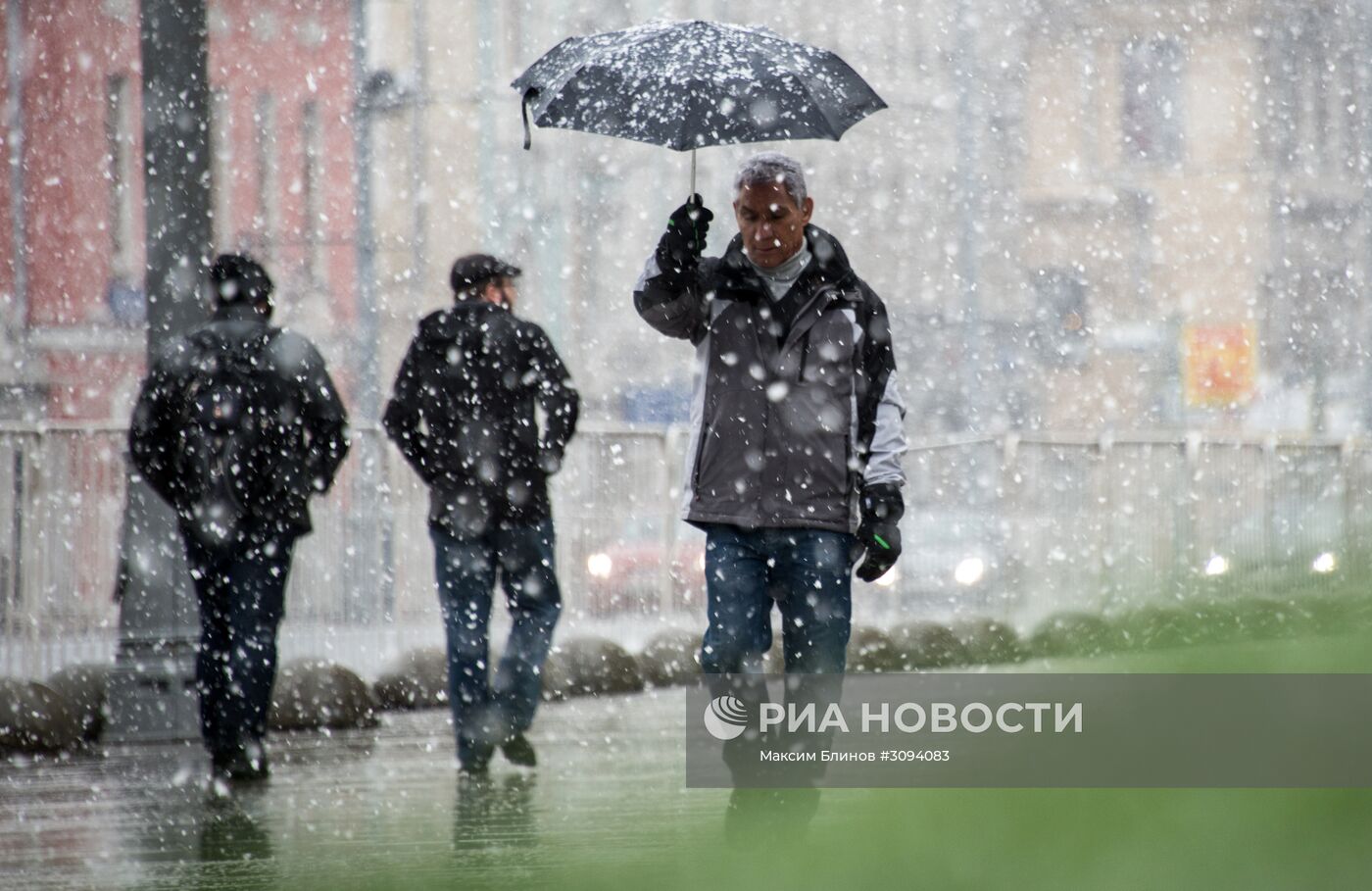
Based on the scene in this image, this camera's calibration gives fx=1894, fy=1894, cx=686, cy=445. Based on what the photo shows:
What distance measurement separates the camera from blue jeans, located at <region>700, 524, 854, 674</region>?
15.8ft

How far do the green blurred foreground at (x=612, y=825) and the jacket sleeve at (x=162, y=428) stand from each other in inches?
42.5

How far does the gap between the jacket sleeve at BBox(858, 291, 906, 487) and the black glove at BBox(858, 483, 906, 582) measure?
34 millimetres

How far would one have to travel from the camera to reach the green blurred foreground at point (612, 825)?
2.55 meters

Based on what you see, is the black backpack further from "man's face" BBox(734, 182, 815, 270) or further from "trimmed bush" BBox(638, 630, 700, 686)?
"trimmed bush" BBox(638, 630, 700, 686)

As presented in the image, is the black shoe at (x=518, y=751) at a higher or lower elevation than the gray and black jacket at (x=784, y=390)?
lower

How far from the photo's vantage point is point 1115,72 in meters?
41.2

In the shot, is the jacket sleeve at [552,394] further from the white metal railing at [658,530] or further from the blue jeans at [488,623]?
the white metal railing at [658,530]

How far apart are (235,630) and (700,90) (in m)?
2.73

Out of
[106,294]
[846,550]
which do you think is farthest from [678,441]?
[106,294]

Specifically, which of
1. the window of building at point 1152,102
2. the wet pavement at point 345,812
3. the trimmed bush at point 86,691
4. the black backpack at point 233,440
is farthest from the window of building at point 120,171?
the window of building at point 1152,102

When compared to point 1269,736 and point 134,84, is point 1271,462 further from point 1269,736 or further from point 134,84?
point 134,84

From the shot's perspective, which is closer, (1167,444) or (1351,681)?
(1351,681)

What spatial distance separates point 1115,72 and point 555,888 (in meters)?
39.2

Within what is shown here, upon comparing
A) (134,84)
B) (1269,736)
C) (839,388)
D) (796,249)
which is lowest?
(1269,736)
